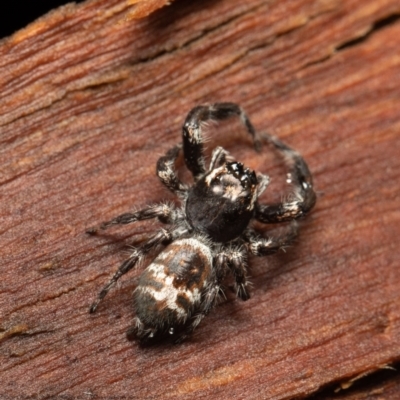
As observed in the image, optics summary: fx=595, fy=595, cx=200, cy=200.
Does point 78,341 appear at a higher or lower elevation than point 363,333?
higher

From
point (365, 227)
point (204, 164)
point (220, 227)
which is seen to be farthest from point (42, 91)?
point (365, 227)

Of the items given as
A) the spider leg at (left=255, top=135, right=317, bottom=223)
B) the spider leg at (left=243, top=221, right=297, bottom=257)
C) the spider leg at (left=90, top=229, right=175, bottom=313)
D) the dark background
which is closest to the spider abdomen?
the spider leg at (left=90, top=229, right=175, bottom=313)

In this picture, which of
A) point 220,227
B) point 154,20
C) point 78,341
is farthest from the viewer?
point 154,20

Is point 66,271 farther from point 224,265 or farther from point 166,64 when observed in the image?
point 166,64

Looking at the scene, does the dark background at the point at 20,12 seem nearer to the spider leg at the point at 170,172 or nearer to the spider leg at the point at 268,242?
the spider leg at the point at 170,172

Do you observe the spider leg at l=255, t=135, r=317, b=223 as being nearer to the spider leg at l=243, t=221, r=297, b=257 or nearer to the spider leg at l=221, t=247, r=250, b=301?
the spider leg at l=243, t=221, r=297, b=257

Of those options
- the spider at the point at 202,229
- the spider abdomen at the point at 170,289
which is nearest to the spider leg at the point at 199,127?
the spider at the point at 202,229

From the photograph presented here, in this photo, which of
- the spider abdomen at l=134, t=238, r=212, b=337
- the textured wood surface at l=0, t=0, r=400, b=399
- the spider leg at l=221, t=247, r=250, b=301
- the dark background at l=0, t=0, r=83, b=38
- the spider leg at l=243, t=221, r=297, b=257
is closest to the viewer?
the spider abdomen at l=134, t=238, r=212, b=337
